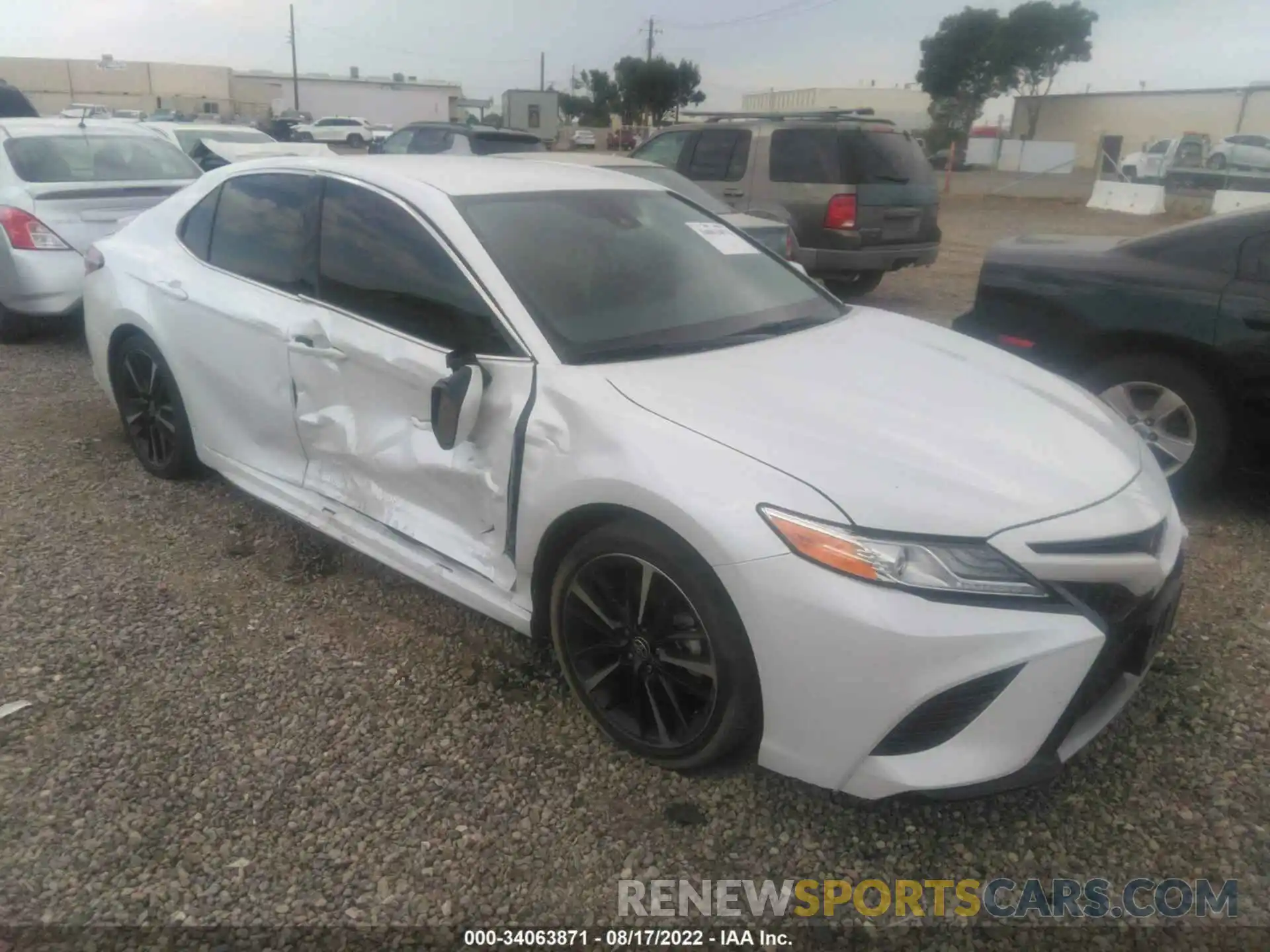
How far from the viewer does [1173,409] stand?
14.4ft

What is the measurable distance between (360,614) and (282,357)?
988 mm

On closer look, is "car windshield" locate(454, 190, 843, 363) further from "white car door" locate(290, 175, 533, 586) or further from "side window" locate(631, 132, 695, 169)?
"side window" locate(631, 132, 695, 169)

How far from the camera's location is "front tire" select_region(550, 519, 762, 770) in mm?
2299

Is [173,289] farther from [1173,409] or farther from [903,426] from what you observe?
[1173,409]

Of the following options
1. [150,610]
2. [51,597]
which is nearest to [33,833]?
[150,610]

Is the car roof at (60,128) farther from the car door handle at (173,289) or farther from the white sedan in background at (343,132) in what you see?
the white sedan in background at (343,132)

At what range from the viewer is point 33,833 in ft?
7.87

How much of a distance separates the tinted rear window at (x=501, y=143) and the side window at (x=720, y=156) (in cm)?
350

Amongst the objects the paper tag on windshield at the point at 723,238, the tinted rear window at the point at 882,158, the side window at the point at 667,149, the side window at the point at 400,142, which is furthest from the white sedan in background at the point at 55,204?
the side window at the point at 400,142

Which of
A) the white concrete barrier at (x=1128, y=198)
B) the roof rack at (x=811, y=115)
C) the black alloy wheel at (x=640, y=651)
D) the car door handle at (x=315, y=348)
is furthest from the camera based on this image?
the white concrete barrier at (x=1128, y=198)

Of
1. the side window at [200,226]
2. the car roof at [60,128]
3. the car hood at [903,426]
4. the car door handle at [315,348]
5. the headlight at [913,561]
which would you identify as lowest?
the headlight at [913,561]

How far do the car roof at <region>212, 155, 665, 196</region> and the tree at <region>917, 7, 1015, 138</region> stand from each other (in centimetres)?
4911

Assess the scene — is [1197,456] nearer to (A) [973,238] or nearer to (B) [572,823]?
(B) [572,823]

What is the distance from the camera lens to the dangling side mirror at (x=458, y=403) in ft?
8.95
